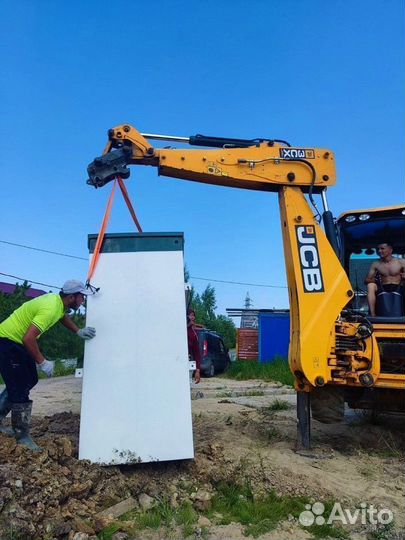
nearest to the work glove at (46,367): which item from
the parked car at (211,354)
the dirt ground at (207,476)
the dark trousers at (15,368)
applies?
the dark trousers at (15,368)

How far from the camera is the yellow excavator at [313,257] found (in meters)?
5.29

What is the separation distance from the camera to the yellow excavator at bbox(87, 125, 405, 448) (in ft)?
17.4

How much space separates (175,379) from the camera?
A: 4660mm

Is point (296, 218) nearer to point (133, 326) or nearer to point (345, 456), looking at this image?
point (133, 326)

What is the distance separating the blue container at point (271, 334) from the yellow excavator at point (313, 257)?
53.1ft

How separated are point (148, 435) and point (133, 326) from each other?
38.9 inches

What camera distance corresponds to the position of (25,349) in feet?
15.8

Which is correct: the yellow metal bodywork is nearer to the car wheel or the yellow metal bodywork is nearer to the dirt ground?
the dirt ground

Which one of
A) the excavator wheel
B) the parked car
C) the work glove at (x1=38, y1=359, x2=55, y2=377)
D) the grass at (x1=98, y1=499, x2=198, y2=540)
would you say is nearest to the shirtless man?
the excavator wheel

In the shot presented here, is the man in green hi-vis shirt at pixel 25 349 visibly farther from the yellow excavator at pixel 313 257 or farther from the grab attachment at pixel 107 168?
the yellow excavator at pixel 313 257

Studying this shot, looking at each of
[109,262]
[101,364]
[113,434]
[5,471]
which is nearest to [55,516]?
[5,471]

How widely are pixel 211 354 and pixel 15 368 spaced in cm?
1446

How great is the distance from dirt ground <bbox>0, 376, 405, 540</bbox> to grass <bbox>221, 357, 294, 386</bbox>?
8.53 meters

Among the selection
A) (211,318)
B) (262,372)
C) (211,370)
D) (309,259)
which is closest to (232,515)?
(309,259)
